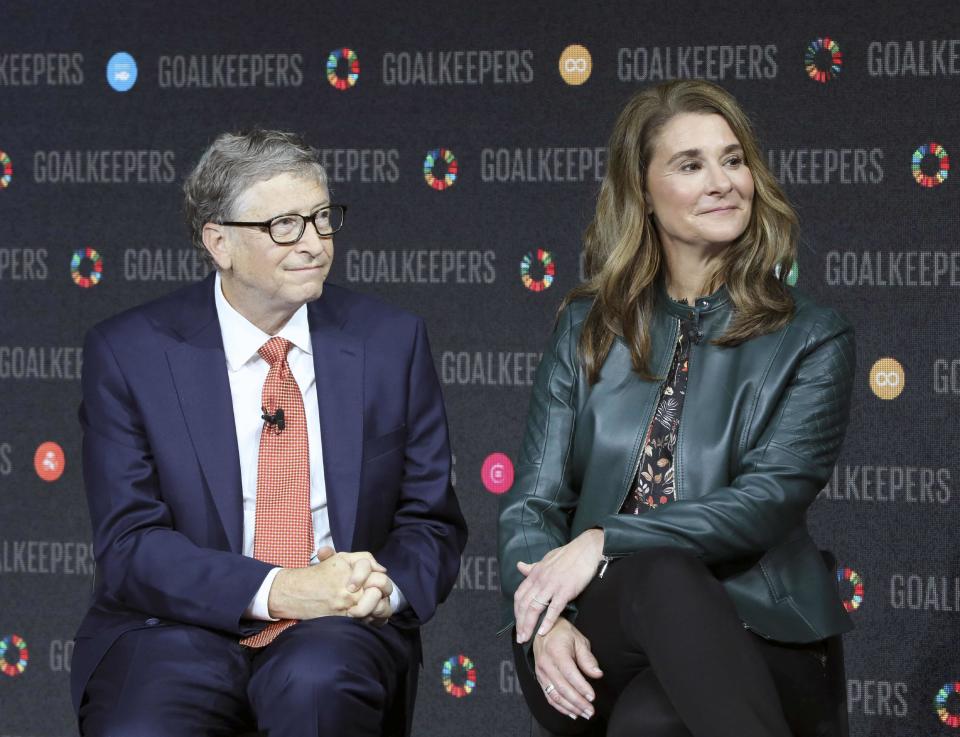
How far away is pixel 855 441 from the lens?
328 centimetres

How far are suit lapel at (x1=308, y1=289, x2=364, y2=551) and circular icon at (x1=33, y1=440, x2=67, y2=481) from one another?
4.83 ft

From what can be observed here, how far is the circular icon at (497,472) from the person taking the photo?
11.5ft

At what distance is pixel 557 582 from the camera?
2174 mm

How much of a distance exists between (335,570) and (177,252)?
1638mm

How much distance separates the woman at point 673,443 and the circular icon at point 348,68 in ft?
3.70

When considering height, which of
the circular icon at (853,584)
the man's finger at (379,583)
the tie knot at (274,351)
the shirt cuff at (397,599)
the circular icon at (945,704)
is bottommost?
the circular icon at (945,704)

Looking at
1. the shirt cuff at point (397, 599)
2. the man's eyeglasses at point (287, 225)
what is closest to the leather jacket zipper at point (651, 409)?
the shirt cuff at point (397, 599)

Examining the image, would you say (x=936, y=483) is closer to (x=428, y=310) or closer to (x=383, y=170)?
(x=428, y=310)

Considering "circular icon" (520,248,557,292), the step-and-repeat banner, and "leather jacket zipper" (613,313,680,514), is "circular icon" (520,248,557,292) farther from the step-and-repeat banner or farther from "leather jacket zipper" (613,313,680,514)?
"leather jacket zipper" (613,313,680,514)

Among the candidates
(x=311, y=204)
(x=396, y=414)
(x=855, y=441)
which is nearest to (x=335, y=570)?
(x=396, y=414)

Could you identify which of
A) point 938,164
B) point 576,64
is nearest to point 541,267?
point 576,64

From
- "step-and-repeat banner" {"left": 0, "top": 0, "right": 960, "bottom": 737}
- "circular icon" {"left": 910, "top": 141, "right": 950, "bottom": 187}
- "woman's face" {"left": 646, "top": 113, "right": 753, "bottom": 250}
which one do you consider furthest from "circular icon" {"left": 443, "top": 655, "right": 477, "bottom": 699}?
"circular icon" {"left": 910, "top": 141, "right": 950, "bottom": 187}

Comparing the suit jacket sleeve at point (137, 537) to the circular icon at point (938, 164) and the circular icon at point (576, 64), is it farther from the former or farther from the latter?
the circular icon at point (938, 164)

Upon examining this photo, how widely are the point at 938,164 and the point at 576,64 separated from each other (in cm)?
92
